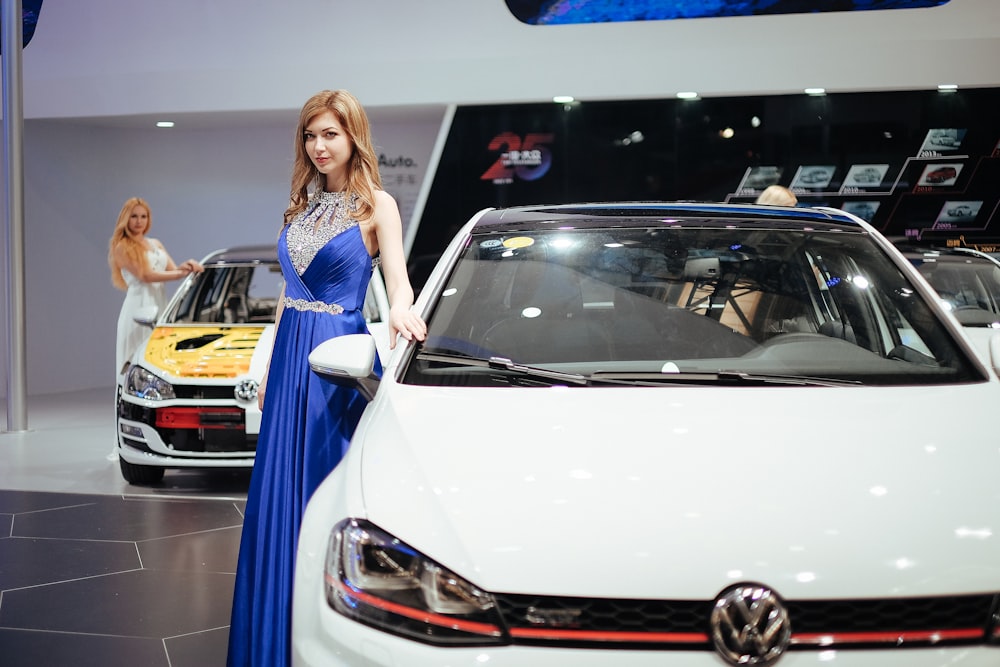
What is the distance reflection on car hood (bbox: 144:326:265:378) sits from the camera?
5.54 meters

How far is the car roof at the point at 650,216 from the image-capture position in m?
2.62

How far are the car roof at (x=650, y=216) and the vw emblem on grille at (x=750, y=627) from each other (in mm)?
1287

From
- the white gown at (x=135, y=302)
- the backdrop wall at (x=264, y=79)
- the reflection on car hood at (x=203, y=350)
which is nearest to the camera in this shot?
the reflection on car hood at (x=203, y=350)

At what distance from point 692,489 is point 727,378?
0.49 metres

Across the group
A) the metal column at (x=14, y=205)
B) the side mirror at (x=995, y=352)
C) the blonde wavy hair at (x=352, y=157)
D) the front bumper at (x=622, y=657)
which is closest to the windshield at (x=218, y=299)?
the metal column at (x=14, y=205)

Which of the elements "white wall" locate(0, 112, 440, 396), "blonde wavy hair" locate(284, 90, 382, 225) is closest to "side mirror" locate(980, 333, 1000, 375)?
"blonde wavy hair" locate(284, 90, 382, 225)

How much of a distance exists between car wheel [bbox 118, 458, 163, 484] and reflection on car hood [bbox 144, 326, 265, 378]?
688 mm

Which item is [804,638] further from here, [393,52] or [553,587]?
[393,52]

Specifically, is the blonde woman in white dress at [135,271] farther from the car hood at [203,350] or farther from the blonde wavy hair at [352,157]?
the blonde wavy hair at [352,157]

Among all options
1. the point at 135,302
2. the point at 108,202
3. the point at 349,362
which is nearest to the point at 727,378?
the point at 349,362

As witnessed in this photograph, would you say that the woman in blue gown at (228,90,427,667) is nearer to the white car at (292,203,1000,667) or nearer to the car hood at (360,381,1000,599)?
the white car at (292,203,1000,667)

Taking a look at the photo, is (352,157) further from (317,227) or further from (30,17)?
(30,17)

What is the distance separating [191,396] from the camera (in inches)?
218

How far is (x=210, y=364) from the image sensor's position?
5566mm
